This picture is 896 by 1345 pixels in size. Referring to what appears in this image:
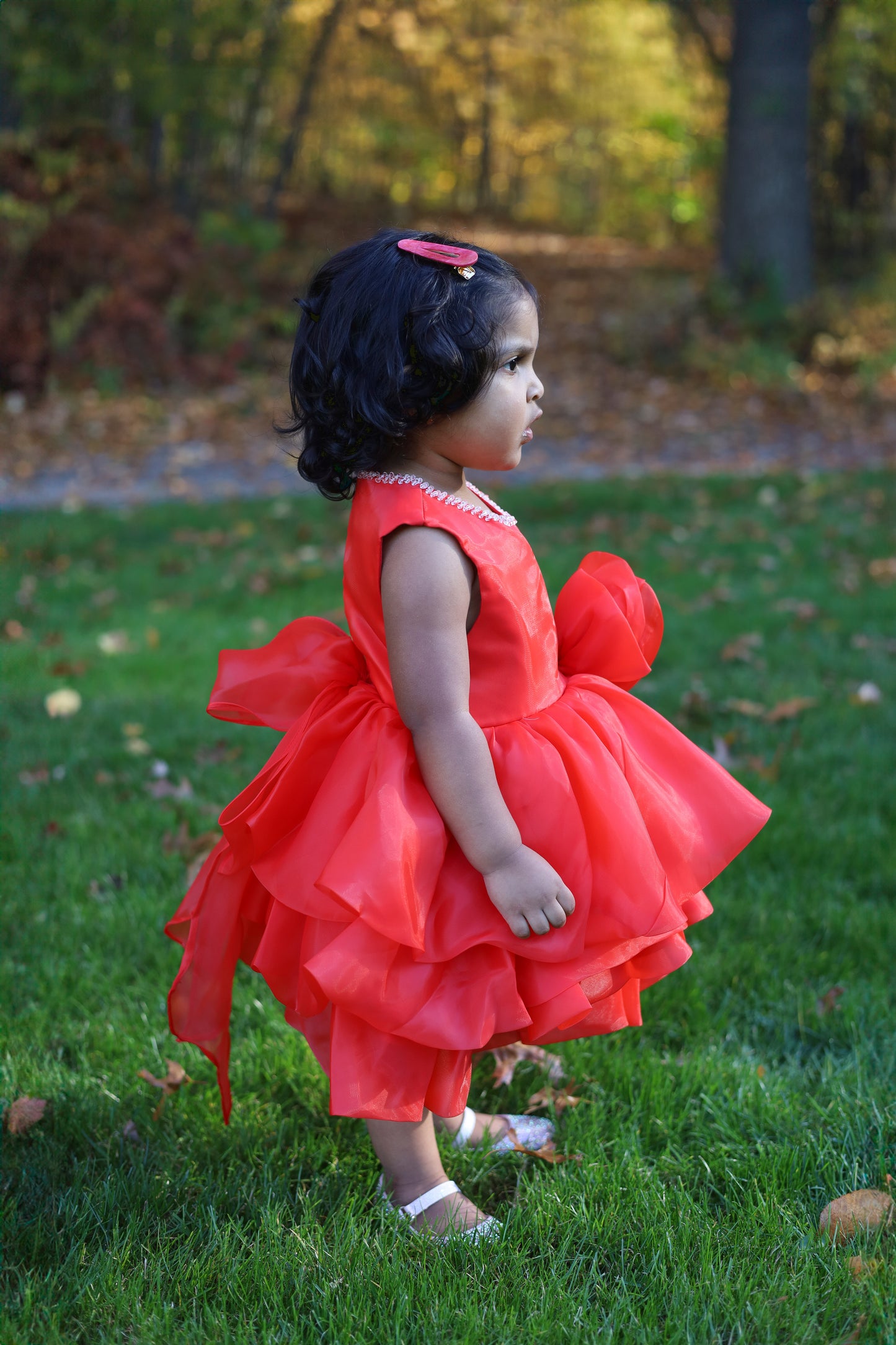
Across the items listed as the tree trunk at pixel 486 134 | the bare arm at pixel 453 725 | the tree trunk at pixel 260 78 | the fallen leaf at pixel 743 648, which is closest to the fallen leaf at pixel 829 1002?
the bare arm at pixel 453 725

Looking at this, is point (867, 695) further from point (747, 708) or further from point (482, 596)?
point (482, 596)

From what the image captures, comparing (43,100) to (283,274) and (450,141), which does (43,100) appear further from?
(450,141)


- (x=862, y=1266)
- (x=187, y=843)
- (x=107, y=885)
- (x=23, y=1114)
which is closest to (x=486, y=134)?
(x=187, y=843)

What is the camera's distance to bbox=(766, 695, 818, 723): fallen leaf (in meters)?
4.09

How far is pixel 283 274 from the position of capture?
1530cm

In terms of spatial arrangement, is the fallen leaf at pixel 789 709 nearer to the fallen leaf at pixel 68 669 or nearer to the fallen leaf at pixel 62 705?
the fallen leaf at pixel 62 705

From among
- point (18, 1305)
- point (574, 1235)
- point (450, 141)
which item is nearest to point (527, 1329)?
point (574, 1235)

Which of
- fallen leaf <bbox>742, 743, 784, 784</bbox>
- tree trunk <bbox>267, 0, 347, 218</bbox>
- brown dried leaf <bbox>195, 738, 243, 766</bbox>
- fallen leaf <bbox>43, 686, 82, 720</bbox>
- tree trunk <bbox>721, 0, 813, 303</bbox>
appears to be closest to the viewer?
fallen leaf <bbox>742, 743, 784, 784</bbox>

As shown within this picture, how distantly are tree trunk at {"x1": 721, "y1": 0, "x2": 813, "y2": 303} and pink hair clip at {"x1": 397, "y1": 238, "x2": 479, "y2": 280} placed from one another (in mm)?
11590

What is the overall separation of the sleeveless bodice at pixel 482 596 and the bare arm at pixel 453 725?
0.17 feet

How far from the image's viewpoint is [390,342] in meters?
1.73

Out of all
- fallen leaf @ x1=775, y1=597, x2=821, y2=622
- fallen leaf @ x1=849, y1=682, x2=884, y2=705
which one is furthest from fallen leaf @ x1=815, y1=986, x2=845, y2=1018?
fallen leaf @ x1=775, y1=597, x2=821, y2=622

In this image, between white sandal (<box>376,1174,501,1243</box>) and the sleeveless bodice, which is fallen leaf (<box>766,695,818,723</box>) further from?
white sandal (<box>376,1174,501,1243</box>)

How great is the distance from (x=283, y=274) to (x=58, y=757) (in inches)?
497
